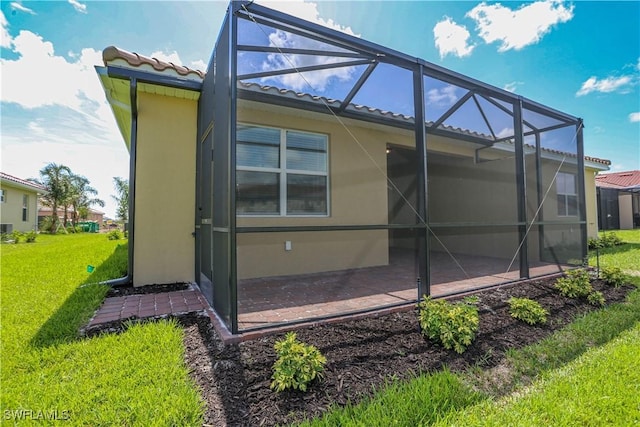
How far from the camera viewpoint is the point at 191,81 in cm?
448

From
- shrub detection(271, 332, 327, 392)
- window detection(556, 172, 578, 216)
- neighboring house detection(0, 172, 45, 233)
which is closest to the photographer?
shrub detection(271, 332, 327, 392)

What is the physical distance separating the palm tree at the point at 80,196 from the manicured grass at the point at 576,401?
91.1 ft

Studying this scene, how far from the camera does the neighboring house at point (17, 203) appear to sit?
611 inches

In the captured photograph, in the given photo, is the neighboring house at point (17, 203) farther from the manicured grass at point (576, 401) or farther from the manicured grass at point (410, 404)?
the manicured grass at point (576, 401)

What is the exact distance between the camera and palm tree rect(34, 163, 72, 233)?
789 inches

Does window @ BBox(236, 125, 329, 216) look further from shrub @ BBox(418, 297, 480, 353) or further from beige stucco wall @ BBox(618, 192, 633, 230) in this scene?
beige stucco wall @ BBox(618, 192, 633, 230)

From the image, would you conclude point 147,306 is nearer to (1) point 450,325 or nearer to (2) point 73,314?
(2) point 73,314

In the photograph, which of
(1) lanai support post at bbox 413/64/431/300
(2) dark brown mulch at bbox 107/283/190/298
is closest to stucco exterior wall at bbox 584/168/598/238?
(1) lanai support post at bbox 413/64/431/300

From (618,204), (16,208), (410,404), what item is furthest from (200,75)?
(618,204)

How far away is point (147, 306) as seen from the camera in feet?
12.0

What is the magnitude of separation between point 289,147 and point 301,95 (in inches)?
41.5

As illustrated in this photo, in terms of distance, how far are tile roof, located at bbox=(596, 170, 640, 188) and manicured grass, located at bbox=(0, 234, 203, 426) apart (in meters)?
24.1

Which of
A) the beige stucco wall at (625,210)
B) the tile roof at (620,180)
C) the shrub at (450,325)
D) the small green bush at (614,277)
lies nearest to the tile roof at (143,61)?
the shrub at (450,325)

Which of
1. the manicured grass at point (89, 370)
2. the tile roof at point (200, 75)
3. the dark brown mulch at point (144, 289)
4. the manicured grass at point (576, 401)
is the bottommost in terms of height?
the manicured grass at point (576, 401)
